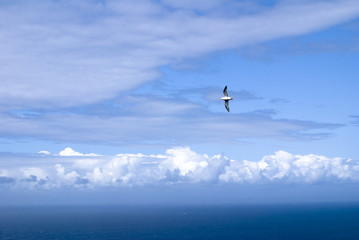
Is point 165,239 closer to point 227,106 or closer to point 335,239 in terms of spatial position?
point 335,239

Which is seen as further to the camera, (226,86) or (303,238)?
(303,238)

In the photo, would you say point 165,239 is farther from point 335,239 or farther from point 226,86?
point 226,86

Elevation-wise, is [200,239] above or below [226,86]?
below

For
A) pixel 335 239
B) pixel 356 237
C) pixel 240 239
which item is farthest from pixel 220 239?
pixel 356 237

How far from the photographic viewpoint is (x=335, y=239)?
193 m

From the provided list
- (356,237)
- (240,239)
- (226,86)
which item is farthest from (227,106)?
(356,237)

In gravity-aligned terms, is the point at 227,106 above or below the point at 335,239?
above

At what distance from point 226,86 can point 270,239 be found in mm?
163460

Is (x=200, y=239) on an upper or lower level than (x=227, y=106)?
lower

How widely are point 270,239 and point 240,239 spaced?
1652 cm

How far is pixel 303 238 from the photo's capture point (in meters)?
197

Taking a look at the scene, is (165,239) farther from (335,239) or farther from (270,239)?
(335,239)

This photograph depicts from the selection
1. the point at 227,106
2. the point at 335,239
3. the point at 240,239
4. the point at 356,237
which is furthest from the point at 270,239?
the point at 227,106

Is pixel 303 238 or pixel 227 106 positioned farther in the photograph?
pixel 303 238
